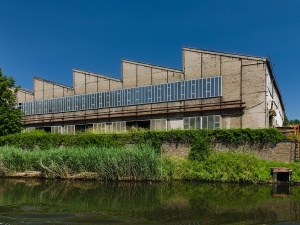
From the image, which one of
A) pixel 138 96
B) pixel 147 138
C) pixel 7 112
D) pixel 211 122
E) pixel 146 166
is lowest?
pixel 146 166

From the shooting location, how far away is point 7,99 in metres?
34.9

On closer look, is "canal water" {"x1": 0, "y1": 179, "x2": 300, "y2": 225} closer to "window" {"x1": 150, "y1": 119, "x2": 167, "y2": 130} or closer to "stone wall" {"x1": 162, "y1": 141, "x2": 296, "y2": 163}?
"stone wall" {"x1": 162, "y1": 141, "x2": 296, "y2": 163}

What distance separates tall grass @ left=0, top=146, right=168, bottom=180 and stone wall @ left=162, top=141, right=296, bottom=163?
4104 millimetres

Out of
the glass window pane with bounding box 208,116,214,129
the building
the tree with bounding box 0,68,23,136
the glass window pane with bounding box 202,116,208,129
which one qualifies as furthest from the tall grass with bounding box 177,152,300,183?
the tree with bounding box 0,68,23,136

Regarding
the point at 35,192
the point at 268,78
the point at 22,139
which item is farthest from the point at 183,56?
the point at 35,192

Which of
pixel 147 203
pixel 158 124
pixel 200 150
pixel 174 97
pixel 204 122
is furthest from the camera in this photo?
pixel 158 124

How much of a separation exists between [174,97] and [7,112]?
18.6 metres

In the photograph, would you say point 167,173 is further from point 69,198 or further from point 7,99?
point 7,99

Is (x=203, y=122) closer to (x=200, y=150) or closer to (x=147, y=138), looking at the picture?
(x=147, y=138)

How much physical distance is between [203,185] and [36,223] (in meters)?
11.9

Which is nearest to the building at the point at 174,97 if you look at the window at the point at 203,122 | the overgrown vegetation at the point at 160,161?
the window at the point at 203,122

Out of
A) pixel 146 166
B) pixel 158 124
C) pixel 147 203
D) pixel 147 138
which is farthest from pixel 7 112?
pixel 147 203

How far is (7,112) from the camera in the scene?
1344 inches

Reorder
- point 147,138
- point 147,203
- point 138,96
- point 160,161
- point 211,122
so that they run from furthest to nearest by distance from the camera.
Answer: point 138,96 → point 211,122 → point 147,138 → point 160,161 → point 147,203
